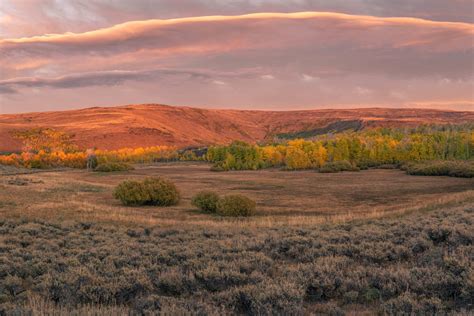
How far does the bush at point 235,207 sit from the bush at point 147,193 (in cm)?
789

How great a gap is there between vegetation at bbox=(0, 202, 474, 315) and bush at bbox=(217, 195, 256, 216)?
1835cm

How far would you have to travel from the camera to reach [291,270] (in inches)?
392

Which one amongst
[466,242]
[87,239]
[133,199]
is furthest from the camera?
[133,199]

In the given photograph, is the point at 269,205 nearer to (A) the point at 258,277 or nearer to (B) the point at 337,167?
(A) the point at 258,277

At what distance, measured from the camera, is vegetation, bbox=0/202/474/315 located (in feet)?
25.1

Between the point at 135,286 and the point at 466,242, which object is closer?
the point at 135,286

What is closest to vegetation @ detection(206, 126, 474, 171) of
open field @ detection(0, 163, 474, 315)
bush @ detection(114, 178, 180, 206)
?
bush @ detection(114, 178, 180, 206)

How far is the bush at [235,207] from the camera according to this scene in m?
33.2

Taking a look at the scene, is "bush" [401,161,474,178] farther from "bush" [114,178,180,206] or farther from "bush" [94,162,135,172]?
"bush" [94,162,135,172]

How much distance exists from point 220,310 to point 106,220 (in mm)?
19260

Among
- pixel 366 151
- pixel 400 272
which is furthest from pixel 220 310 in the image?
pixel 366 151

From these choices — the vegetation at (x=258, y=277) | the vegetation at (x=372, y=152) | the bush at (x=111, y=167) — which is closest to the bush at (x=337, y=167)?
the vegetation at (x=372, y=152)

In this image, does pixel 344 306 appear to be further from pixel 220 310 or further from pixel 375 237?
pixel 375 237

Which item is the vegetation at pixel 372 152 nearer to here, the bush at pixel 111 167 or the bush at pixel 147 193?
the bush at pixel 111 167
